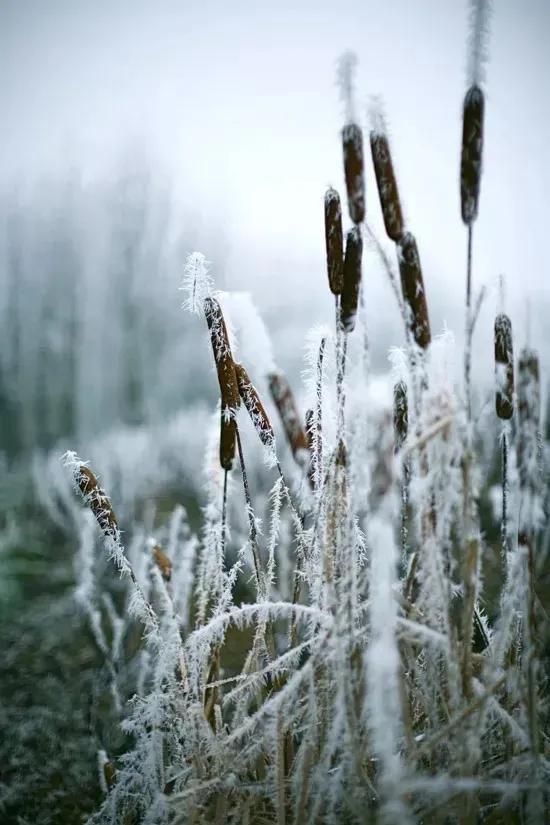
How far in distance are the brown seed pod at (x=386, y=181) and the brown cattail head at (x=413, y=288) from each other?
37 millimetres

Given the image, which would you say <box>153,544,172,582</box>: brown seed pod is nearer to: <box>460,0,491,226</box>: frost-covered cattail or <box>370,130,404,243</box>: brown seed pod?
A: <box>370,130,404,243</box>: brown seed pod

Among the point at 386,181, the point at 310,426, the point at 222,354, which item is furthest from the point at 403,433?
the point at 386,181

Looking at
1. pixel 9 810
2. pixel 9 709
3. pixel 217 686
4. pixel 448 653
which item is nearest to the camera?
pixel 448 653

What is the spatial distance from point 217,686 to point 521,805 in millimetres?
663

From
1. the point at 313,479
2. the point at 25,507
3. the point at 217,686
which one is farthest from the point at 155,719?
the point at 25,507

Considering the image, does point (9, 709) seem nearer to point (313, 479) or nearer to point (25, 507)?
point (313, 479)

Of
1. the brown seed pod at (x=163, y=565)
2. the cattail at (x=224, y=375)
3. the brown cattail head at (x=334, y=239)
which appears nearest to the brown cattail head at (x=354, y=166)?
the brown cattail head at (x=334, y=239)

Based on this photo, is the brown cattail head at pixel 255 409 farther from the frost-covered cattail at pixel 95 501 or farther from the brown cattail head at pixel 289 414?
the frost-covered cattail at pixel 95 501

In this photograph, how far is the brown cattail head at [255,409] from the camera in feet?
3.80

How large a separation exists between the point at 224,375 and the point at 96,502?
40 centimetres

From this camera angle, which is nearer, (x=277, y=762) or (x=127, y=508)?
(x=277, y=762)

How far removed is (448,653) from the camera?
2.84 ft

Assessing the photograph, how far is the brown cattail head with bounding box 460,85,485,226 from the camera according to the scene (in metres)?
0.84

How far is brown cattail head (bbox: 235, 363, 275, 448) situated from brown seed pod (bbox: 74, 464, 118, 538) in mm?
374
